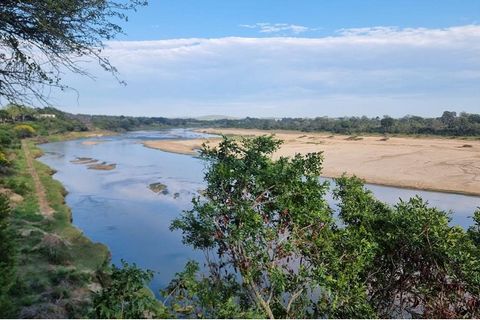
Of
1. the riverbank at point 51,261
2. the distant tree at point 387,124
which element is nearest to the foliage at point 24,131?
the riverbank at point 51,261

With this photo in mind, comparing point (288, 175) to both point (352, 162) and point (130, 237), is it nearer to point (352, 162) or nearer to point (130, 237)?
point (130, 237)

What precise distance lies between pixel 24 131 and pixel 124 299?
85.1m

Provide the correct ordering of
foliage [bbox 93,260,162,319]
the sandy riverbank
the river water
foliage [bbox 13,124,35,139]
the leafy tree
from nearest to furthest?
foliage [bbox 93,260,162,319] < the leafy tree < the river water < the sandy riverbank < foliage [bbox 13,124,35,139]

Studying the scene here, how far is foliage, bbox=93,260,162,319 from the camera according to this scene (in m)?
5.39

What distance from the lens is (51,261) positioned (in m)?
16.0

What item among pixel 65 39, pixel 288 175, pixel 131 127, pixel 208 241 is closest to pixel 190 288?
pixel 208 241

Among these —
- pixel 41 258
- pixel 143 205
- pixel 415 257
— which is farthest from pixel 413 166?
pixel 415 257

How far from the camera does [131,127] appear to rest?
15725 centimetres

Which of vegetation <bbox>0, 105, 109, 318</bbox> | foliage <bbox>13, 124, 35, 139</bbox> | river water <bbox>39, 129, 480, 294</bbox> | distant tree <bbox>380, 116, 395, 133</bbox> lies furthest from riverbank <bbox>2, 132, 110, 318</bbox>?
distant tree <bbox>380, 116, 395, 133</bbox>

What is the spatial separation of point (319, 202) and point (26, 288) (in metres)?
10.0

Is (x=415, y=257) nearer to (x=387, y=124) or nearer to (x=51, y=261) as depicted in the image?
(x=51, y=261)

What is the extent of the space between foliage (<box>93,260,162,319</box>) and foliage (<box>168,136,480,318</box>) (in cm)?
66

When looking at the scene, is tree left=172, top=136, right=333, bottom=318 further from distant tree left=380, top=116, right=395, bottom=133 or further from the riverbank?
distant tree left=380, top=116, right=395, bottom=133

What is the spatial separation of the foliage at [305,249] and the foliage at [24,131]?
8112 centimetres
